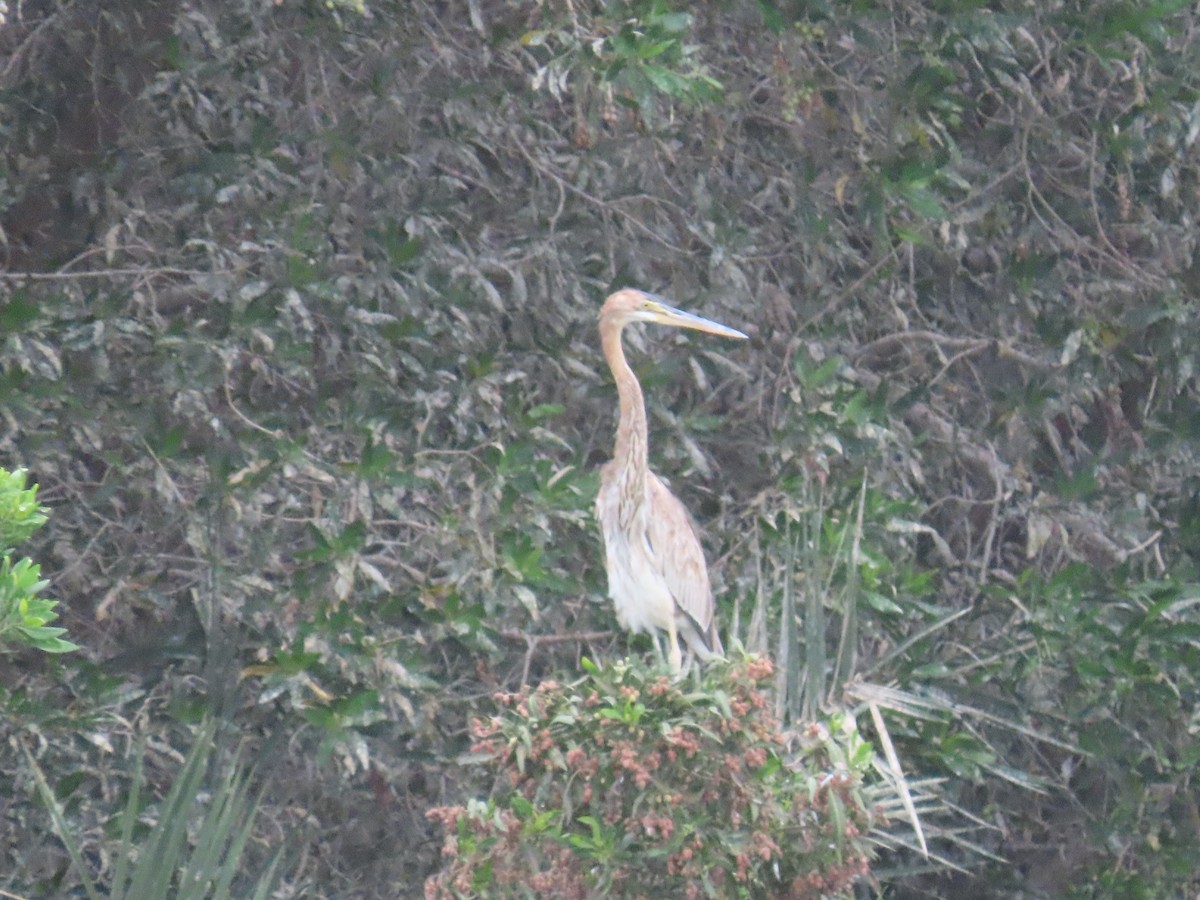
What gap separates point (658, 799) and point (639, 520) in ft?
4.70

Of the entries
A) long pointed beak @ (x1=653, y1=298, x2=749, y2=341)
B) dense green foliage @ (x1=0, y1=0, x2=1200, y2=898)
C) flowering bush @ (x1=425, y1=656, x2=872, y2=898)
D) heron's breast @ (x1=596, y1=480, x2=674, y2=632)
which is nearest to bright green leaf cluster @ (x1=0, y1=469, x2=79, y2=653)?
flowering bush @ (x1=425, y1=656, x2=872, y2=898)

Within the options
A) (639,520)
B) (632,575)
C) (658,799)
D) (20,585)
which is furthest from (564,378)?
(20,585)

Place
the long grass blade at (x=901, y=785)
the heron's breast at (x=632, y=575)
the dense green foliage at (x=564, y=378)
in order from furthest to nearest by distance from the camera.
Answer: the heron's breast at (x=632, y=575)
the dense green foliage at (x=564, y=378)
the long grass blade at (x=901, y=785)

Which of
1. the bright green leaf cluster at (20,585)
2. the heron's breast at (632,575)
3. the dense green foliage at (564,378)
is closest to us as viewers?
the bright green leaf cluster at (20,585)

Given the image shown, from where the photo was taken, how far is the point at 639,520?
496cm

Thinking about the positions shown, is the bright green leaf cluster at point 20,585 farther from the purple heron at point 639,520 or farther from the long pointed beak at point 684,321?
the long pointed beak at point 684,321

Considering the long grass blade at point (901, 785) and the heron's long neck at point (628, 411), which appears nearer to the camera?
the long grass blade at point (901, 785)

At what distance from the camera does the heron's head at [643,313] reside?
16.1 ft

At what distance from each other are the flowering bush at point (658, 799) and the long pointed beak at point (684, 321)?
55.5 inches

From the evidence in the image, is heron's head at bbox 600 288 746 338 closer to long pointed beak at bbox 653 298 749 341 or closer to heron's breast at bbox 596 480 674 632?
long pointed beak at bbox 653 298 749 341

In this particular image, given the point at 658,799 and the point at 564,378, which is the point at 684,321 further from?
the point at 658,799

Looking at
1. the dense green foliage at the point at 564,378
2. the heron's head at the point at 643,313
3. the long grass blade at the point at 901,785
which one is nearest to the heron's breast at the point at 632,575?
the dense green foliage at the point at 564,378

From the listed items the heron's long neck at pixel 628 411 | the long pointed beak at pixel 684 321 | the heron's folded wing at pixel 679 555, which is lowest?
the heron's folded wing at pixel 679 555

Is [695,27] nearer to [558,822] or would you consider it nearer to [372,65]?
[372,65]
